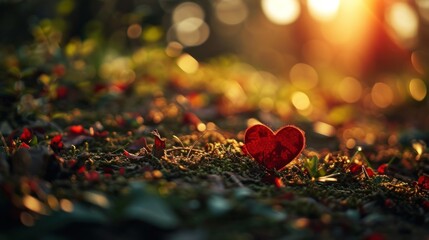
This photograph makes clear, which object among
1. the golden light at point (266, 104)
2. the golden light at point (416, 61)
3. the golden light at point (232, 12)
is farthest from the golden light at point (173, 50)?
the golden light at point (232, 12)

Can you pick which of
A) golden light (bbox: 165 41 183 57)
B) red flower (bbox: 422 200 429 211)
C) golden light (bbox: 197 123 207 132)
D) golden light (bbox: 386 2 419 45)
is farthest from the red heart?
golden light (bbox: 386 2 419 45)

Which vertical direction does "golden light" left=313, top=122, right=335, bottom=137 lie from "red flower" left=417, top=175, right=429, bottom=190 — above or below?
above

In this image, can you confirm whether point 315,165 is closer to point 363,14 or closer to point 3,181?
point 3,181

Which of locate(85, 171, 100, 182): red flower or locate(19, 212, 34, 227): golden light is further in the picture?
locate(85, 171, 100, 182): red flower

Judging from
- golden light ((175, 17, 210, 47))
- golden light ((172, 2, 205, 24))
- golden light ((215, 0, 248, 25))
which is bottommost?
golden light ((175, 17, 210, 47))

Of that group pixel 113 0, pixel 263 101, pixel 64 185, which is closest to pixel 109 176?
pixel 64 185

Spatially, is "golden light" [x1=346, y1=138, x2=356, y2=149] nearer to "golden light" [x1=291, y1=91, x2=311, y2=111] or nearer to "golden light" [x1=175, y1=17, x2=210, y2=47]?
"golden light" [x1=291, y1=91, x2=311, y2=111]
